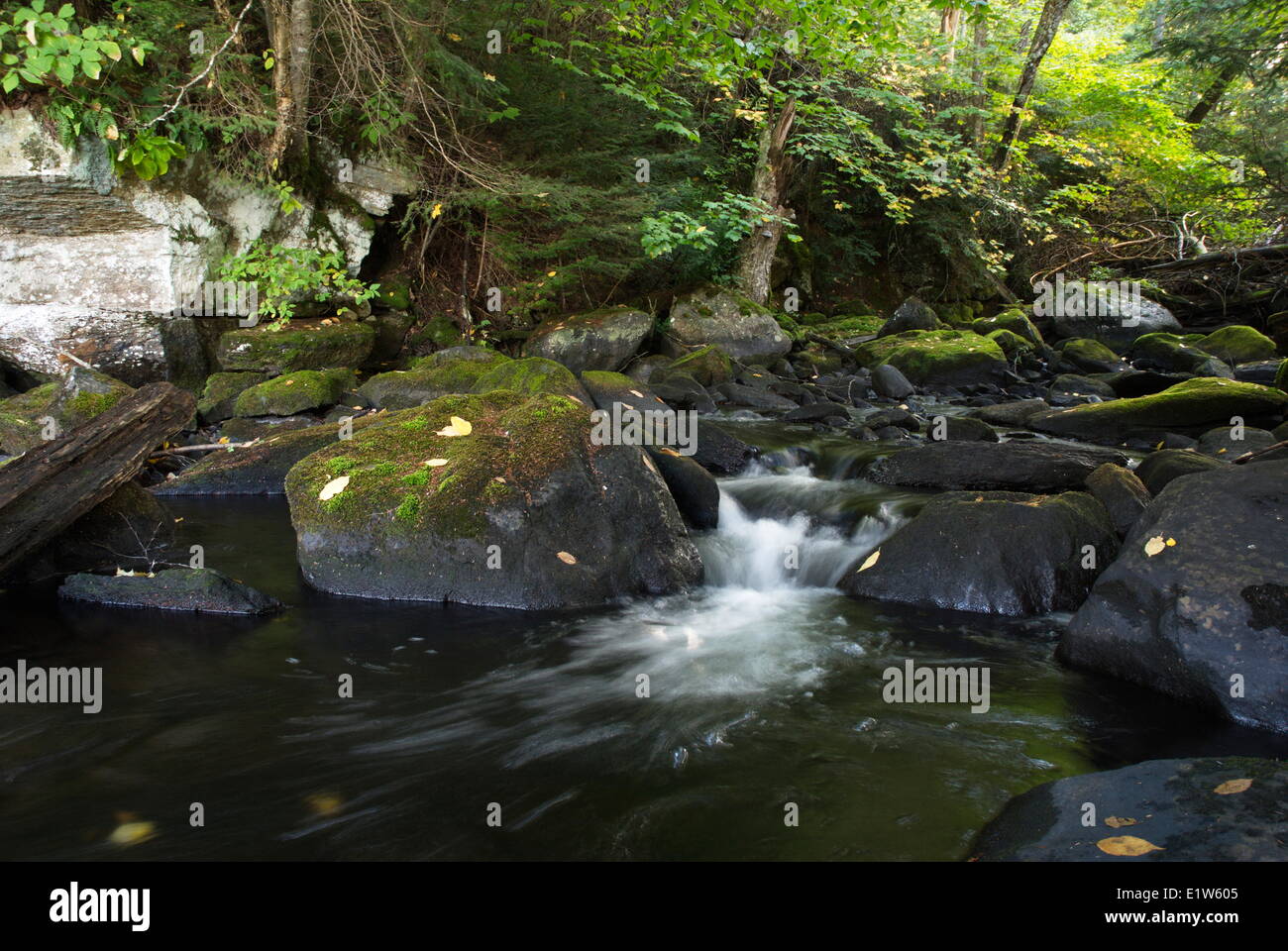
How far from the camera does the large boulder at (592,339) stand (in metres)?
13.7

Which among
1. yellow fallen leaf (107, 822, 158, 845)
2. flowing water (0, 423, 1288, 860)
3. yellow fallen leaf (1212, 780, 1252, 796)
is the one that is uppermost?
yellow fallen leaf (1212, 780, 1252, 796)

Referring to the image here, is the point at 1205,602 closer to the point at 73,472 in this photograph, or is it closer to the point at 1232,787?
the point at 1232,787

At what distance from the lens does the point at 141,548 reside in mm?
6418

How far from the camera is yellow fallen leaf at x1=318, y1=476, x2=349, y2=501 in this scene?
5988mm

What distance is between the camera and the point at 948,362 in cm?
1460

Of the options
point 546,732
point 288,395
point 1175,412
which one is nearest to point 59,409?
point 288,395

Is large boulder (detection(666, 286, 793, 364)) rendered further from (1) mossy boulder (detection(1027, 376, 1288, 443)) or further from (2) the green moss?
(2) the green moss

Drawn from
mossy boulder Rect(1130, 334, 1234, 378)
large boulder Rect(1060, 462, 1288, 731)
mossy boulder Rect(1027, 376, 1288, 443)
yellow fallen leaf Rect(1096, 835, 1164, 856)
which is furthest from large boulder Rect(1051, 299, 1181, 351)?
yellow fallen leaf Rect(1096, 835, 1164, 856)

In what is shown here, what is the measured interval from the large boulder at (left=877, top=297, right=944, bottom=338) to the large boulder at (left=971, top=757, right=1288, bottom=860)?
14910mm

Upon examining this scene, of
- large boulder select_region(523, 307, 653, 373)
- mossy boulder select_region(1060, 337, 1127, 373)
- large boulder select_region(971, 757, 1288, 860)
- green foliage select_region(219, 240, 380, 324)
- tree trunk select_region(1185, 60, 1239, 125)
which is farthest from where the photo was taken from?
tree trunk select_region(1185, 60, 1239, 125)

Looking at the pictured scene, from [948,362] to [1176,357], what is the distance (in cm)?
415

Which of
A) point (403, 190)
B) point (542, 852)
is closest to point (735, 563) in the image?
point (542, 852)

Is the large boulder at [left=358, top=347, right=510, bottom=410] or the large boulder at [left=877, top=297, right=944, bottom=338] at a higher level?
the large boulder at [left=877, top=297, right=944, bottom=338]

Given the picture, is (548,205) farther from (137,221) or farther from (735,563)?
(735,563)
